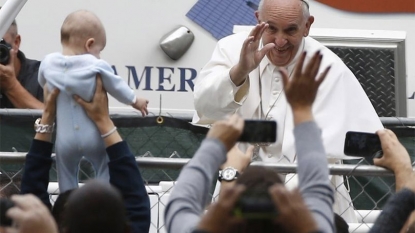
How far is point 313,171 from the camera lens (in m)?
3.70

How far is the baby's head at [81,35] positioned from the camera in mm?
4883

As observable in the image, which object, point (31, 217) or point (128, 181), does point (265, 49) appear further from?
point (31, 217)

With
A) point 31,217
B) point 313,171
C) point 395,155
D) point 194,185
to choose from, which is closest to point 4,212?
point 31,217

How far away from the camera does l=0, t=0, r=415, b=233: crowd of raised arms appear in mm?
3457

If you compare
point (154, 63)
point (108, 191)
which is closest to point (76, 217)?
point (108, 191)

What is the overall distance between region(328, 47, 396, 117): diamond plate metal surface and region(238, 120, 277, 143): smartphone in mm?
3423

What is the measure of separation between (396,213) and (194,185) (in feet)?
2.67

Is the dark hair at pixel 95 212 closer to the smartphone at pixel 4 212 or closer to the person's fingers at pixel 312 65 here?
the smartphone at pixel 4 212

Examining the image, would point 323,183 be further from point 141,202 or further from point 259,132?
point 141,202

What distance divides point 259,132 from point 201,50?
3.35 metres

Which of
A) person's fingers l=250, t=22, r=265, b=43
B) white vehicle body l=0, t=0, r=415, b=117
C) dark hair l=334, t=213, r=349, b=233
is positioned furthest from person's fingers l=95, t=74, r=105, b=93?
white vehicle body l=0, t=0, r=415, b=117

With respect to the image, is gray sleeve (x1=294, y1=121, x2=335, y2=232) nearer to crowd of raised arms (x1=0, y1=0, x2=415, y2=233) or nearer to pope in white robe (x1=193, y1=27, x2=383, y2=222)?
crowd of raised arms (x1=0, y1=0, x2=415, y2=233)

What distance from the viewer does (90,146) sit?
4699mm

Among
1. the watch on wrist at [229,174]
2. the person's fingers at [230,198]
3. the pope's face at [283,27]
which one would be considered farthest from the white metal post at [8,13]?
the person's fingers at [230,198]
